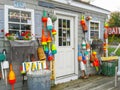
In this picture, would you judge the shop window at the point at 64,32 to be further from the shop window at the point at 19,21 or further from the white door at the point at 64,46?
the shop window at the point at 19,21

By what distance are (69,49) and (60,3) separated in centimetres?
157

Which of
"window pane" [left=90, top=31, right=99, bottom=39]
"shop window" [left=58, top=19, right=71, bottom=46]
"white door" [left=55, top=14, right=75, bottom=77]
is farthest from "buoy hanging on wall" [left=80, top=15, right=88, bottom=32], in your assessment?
"window pane" [left=90, top=31, right=99, bottom=39]

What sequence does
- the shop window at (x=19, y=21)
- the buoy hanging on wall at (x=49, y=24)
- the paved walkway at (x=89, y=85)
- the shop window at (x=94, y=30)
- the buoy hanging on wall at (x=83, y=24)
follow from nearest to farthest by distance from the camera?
the shop window at (x=19, y=21) → the buoy hanging on wall at (x=49, y=24) → the paved walkway at (x=89, y=85) → the buoy hanging on wall at (x=83, y=24) → the shop window at (x=94, y=30)

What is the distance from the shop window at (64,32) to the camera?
7.08 meters

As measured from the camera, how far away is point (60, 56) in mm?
7078

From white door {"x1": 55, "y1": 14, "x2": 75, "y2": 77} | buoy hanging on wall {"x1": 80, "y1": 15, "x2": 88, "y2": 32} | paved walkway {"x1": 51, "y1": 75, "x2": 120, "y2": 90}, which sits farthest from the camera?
buoy hanging on wall {"x1": 80, "y1": 15, "x2": 88, "y2": 32}

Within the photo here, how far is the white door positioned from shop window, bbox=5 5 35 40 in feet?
3.80

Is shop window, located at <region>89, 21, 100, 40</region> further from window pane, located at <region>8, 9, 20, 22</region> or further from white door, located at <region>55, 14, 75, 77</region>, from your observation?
window pane, located at <region>8, 9, 20, 22</region>

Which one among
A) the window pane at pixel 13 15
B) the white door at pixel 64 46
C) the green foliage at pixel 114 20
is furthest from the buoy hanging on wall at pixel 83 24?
the green foliage at pixel 114 20

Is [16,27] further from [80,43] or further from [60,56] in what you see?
[80,43]

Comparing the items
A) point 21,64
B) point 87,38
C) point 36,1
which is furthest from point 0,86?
point 87,38

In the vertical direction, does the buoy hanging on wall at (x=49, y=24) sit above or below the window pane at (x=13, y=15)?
below

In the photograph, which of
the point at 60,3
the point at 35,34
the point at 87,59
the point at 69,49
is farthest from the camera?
the point at 87,59

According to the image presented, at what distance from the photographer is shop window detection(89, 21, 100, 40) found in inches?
333
